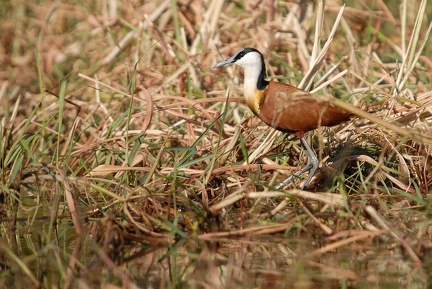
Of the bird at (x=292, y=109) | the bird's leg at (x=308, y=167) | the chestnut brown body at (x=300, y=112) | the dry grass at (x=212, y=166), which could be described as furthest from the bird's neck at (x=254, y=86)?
the bird's leg at (x=308, y=167)

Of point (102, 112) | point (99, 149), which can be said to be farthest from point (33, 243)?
point (102, 112)

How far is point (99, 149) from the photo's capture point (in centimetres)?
551

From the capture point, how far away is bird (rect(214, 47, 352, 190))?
498 centimetres

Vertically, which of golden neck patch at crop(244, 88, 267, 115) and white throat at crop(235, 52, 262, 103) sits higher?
white throat at crop(235, 52, 262, 103)

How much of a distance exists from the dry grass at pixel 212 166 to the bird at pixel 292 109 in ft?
0.57

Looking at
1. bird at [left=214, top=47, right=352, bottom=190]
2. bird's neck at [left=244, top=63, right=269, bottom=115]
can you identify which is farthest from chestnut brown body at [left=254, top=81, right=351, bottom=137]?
bird's neck at [left=244, top=63, right=269, bottom=115]

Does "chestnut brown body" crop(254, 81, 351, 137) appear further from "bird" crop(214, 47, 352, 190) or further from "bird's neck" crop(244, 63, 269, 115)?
"bird's neck" crop(244, 63, 269, 115)

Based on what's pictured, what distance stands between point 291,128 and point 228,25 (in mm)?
2522

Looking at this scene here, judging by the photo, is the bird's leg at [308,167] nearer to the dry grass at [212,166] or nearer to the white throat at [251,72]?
the dry grass at [212,166]

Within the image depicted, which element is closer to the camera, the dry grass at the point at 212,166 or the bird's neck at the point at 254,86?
the dry grass at the point at 212,166

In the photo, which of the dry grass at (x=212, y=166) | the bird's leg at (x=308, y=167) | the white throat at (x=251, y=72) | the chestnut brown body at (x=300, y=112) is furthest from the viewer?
the white throat at (x=251, y=72)

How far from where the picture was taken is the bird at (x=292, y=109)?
196 inches

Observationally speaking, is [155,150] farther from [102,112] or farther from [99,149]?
[102,112]

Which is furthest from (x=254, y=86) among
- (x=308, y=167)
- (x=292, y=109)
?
(x=308, y=167)
